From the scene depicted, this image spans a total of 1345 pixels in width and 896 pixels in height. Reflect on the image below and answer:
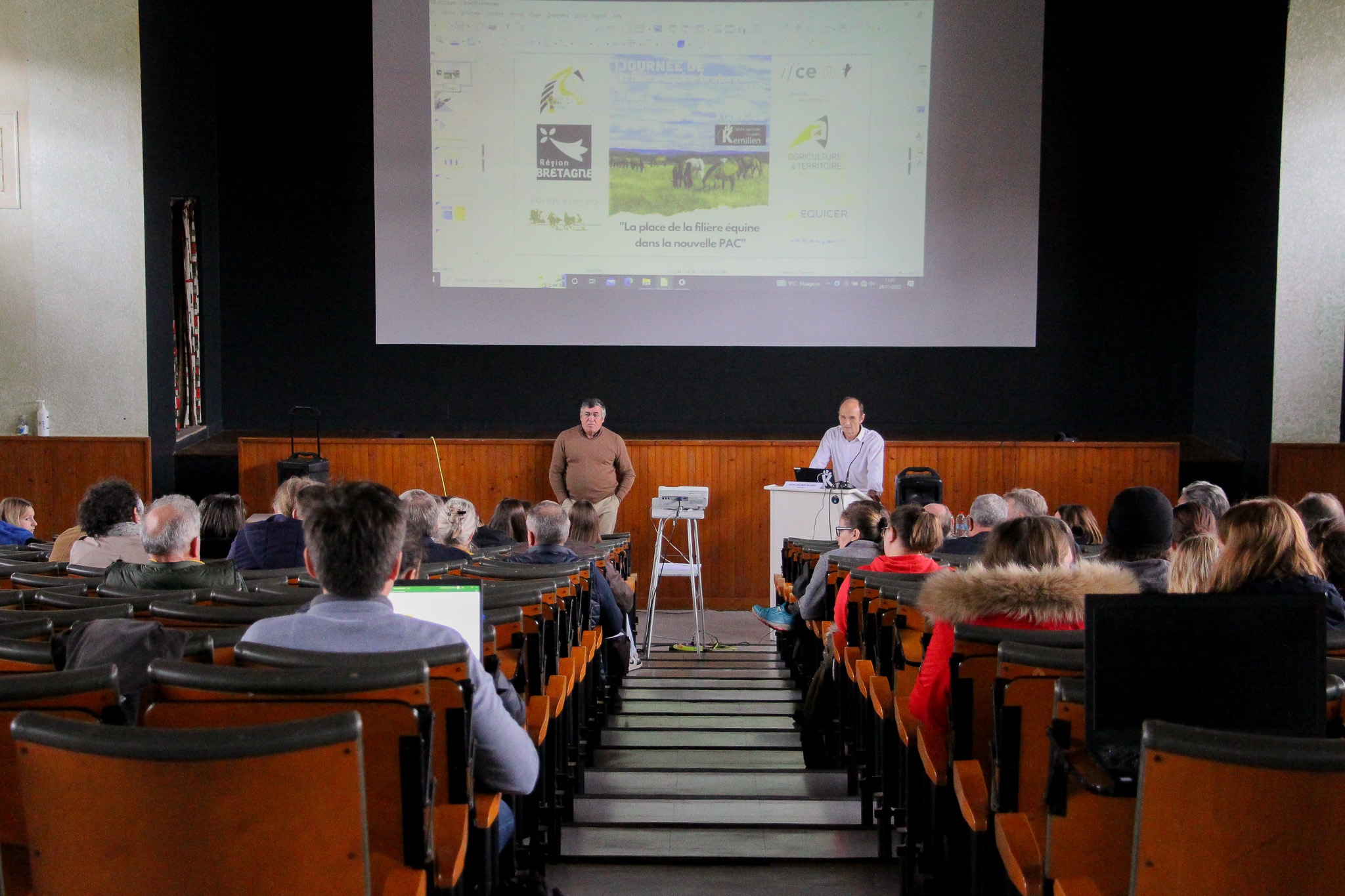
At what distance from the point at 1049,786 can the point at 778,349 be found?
8.18 meters

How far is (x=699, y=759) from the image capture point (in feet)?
13.3

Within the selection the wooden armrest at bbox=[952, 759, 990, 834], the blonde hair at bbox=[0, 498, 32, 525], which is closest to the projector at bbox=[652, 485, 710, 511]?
the blonde hair at bbox=[0, 498, 32, 525]

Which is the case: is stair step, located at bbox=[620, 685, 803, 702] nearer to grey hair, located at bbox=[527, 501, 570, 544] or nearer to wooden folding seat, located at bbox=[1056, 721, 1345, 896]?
grey hair, located at bbox=[527, 501, 570, 544]

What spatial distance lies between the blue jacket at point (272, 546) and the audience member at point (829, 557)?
2.24 meters

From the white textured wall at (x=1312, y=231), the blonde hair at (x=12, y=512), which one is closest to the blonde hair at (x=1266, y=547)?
the blonde hair at (x=12, y=512)

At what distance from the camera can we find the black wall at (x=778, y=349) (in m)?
9.67

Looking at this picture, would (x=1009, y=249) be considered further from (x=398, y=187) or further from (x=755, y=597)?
(x=398, y=187)

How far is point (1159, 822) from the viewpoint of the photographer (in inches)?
58.0

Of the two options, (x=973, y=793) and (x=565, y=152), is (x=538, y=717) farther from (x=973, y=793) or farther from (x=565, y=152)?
(x=565, y=152)

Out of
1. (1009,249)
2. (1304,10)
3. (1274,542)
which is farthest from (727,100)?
(1274,542)

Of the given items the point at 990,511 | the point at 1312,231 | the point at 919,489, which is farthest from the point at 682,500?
the point at 1312,231

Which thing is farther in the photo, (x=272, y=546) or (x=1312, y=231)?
(x=1312, y=231)

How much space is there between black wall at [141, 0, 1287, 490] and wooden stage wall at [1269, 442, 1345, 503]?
116 centimetres

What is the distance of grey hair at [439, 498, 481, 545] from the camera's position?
5113 millimetres
